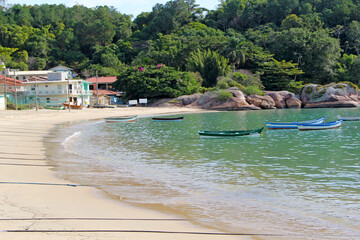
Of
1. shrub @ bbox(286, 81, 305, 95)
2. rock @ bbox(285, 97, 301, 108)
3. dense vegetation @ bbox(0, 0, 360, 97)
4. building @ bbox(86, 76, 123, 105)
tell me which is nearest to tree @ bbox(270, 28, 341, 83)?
dense vegetation @ bbox(0, 0, 360, 97)

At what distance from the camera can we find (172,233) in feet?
23.5

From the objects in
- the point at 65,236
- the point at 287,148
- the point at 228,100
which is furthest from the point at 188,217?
the point at 228,100

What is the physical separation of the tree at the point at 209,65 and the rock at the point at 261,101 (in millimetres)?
9787

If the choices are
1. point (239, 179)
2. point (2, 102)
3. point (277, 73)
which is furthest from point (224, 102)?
point (239, 179)

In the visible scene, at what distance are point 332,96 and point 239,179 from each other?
2258 inches

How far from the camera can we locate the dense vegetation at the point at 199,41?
73.7 metres

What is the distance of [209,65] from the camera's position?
73875 millimetres

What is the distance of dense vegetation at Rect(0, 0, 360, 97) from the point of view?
7369cm

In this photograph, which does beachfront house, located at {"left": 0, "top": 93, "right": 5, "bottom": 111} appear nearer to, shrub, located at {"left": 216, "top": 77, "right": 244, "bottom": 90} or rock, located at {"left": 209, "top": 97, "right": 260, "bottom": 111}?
rock, located at {"left": 209, "top": 97, "right": 260, "bottom": 111}

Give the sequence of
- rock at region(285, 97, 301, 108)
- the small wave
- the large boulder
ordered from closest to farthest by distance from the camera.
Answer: the small wave → the large boulder → rock at region(285, 97, 301, 108)

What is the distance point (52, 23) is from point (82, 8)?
17.7 meters

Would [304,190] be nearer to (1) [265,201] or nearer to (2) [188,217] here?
(1) [265,201]

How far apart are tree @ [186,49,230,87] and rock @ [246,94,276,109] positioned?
32.1ft

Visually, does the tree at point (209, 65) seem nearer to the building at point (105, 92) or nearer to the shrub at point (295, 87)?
the shrub at point (295, 87)
